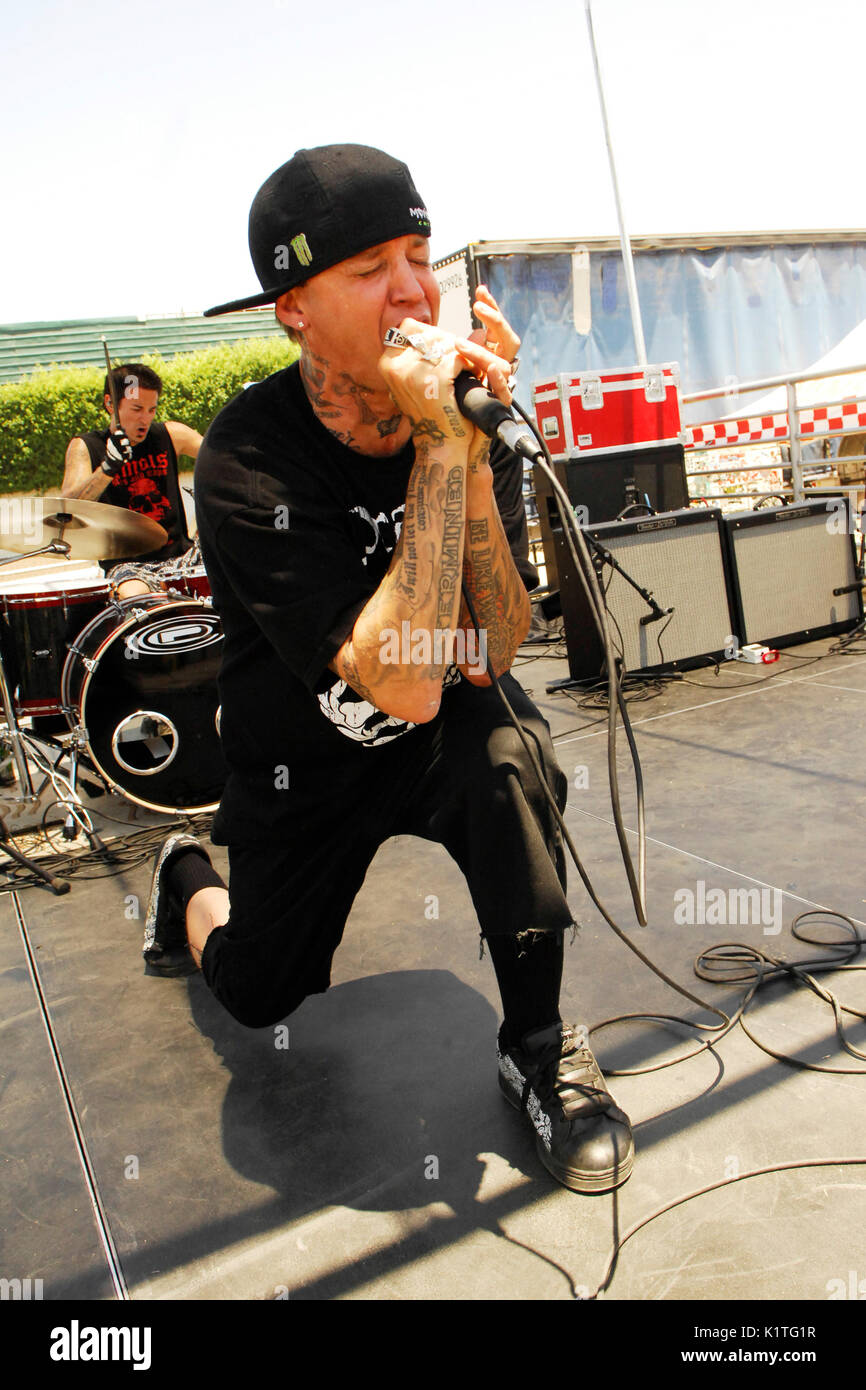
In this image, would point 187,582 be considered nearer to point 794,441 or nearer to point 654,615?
point 654,615

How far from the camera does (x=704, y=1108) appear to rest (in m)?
1.65

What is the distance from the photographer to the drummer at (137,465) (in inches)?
164

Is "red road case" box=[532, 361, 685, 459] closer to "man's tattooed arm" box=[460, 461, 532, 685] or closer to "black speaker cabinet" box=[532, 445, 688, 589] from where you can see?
"black speaker cabinet" box=[532, 445, 688, 589]

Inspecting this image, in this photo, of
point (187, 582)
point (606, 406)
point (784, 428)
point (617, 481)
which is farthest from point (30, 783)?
point (784, 428)

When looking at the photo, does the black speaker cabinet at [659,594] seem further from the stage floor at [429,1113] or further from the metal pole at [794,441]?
the metal pole at [794,441]

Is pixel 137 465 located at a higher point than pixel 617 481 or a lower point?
higher

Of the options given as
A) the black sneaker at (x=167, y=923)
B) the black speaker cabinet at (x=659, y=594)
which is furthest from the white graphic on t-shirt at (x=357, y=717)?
the black speaker cabinet at (x=659, y=594)

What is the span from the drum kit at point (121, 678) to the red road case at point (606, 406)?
3725mm

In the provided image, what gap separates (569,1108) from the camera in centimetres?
157

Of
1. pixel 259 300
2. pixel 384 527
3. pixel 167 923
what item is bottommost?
pixel 167 923

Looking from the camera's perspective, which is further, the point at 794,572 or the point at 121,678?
the point at 794,572

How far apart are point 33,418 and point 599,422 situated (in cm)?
1190

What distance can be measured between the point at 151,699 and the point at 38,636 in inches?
21.2

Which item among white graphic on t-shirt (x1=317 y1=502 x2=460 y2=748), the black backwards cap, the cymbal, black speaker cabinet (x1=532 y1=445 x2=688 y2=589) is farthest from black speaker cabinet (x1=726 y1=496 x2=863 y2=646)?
the black backwards cap
